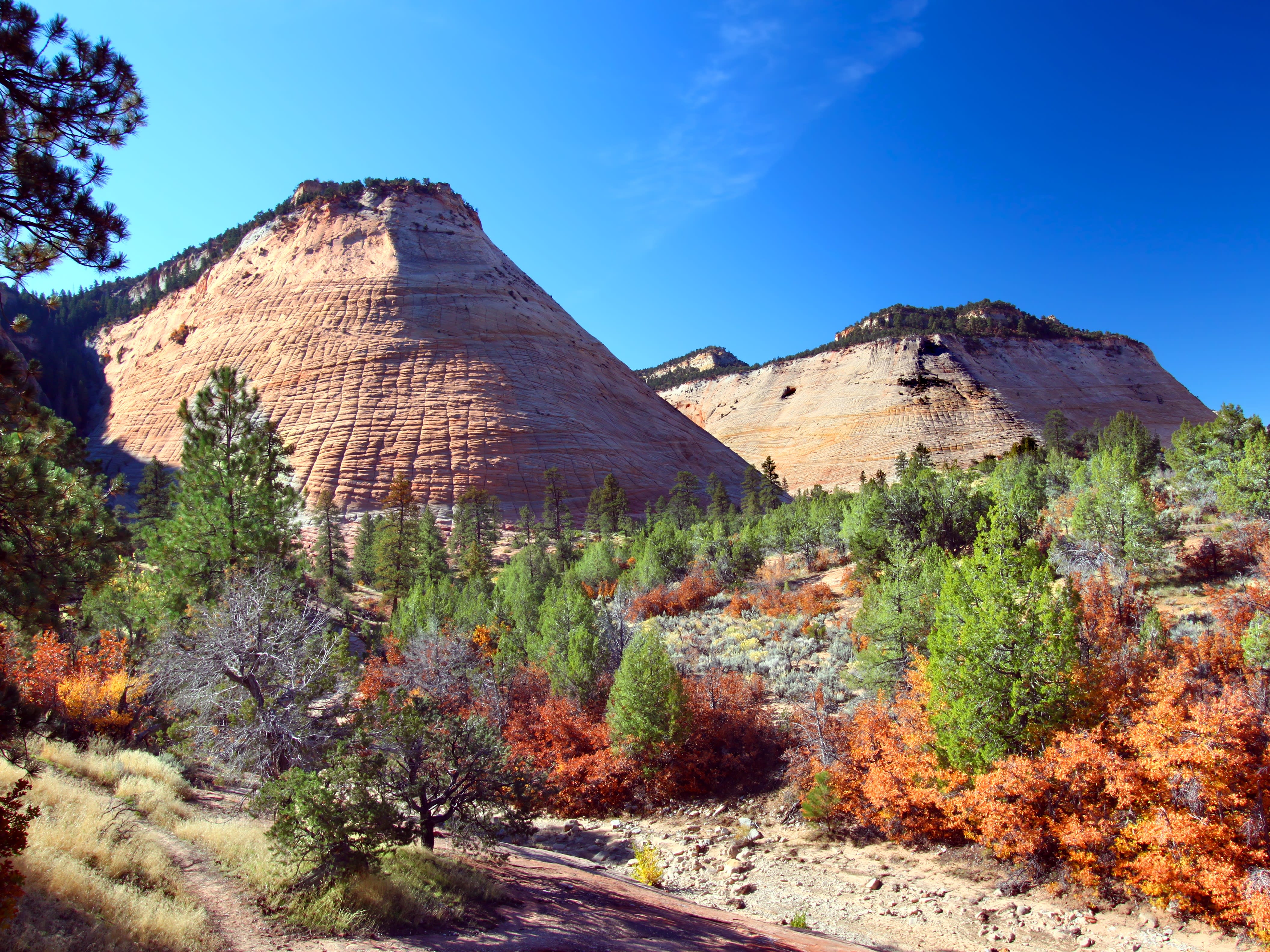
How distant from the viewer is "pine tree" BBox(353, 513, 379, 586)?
1593 inches

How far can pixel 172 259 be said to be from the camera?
97.2 metres

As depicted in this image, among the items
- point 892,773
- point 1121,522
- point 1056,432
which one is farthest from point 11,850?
point 1056,432

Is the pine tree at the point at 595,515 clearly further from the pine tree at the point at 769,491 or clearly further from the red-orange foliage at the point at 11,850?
the red-orange foliage at the point at 11,850

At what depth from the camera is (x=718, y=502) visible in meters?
53.5

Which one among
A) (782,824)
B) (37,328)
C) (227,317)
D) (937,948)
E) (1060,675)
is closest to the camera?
(937,948)

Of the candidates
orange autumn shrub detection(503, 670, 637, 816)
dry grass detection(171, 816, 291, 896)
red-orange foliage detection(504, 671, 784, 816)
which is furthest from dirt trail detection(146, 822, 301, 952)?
red-orange foliage detection(504, 671, 784, 816)

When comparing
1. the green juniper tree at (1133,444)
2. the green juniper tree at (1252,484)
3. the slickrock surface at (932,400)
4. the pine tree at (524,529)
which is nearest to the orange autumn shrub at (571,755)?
the green juniper tree at (1252,484)

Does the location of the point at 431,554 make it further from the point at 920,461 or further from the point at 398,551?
the point at 920,461

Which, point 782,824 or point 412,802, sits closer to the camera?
point 412,802

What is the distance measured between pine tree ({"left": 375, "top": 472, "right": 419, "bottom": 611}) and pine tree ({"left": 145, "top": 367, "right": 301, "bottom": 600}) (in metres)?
17.6

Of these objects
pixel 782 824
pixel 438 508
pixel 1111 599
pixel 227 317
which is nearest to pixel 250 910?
pixel 782 824

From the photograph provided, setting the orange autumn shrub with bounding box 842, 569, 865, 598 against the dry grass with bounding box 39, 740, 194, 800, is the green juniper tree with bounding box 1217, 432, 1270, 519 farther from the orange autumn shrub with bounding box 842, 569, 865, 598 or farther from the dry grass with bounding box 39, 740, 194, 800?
the dry grass with bounding box 39, 740, 194, 800

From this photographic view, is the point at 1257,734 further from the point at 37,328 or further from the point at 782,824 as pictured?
the point at 37,328

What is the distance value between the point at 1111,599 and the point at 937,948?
12654 millimetres
